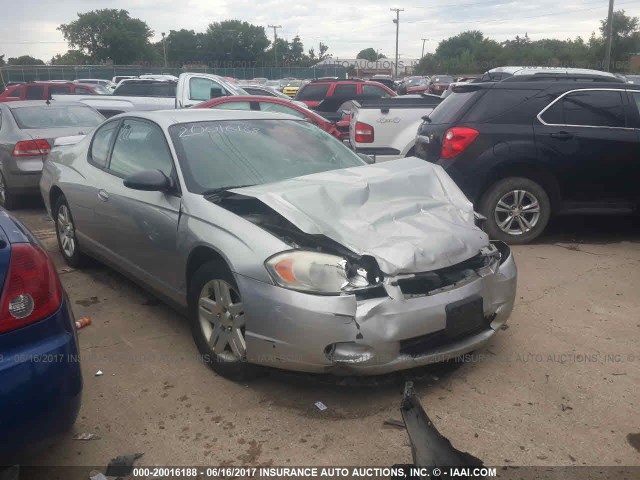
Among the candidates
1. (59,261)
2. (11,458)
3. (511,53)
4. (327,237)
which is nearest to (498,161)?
(327,237)

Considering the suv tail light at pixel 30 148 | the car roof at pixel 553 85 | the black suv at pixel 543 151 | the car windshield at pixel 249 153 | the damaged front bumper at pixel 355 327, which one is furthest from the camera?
the suv tail light at pixel 30 148

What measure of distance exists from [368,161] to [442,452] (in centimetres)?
300

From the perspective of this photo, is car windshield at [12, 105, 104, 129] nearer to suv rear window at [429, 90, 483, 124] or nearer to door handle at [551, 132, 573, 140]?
suv rear window at [429, 90, 483, 124]

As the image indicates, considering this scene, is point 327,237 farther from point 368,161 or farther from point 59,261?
point 59,261

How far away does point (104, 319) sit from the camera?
4.62 m

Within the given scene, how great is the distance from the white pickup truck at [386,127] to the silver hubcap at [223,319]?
16.5 ft

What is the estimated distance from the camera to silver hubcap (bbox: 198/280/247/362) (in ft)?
11.3

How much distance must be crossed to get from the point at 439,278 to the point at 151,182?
1921 millimetres

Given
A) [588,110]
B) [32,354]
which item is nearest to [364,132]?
[588,110]

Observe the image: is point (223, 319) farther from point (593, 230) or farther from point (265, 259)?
point (593, 230)

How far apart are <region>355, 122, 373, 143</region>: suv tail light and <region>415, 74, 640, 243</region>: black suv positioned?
6.48 feet

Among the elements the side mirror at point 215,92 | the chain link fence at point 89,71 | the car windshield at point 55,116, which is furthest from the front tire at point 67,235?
the chain link fence at point 89,71

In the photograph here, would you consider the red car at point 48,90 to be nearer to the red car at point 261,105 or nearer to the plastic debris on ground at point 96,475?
the red car at point 261,105

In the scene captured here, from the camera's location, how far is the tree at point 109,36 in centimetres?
7369
